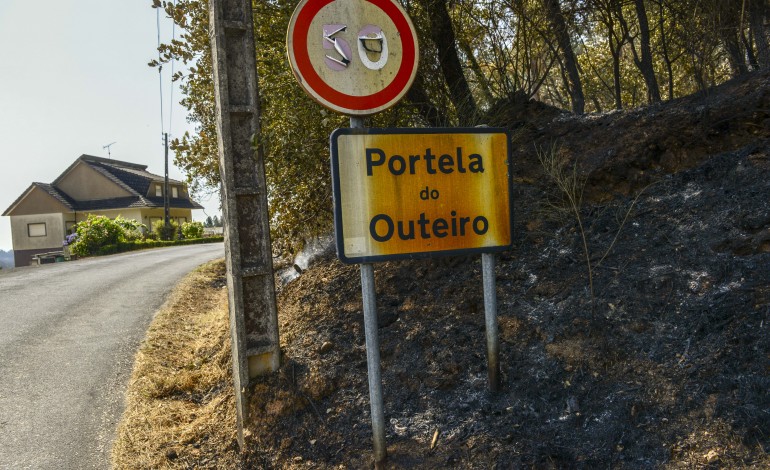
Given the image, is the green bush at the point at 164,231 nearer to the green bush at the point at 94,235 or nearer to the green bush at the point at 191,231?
the green bush at the point at 191,231

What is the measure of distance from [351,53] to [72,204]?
49.1 metres

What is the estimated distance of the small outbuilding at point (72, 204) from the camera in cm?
4400

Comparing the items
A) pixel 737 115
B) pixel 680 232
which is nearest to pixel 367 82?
pixel 680 232

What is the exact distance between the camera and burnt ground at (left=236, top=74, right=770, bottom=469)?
2578 millimetres

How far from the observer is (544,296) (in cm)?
369

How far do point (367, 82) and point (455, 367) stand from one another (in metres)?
1.76

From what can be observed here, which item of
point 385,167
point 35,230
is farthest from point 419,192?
point 35,230

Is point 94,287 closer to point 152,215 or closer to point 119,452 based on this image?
point 119,452

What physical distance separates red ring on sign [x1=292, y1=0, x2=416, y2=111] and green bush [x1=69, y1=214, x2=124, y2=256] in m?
25.8

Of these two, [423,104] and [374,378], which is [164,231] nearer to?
[423,104]

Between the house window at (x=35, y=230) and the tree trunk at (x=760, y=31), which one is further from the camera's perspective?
the house window at (x=35, y=230)

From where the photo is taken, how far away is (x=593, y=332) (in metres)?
3.16

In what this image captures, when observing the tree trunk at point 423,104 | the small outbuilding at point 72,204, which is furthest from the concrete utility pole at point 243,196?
the small outbuilding at point 72,204

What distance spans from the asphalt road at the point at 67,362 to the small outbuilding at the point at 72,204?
Answer: 3494 cm
